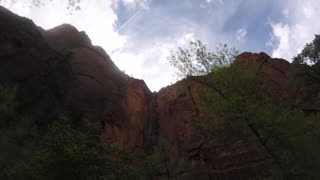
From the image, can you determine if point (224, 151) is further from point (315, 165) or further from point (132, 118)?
point (315, 165)

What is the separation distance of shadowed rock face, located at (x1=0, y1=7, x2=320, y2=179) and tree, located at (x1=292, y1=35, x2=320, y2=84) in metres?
3.12

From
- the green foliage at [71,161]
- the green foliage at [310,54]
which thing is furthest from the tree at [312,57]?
the green foliage at [71,161]

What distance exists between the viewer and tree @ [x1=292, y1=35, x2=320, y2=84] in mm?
36631

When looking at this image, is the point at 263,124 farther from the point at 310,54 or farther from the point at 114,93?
the point at 114,93

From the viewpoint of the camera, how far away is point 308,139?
2550 centimetres

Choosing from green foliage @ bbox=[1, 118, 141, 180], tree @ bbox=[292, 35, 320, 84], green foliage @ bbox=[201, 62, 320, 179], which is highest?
tree @ bbox=[292, 35, 320, 84]

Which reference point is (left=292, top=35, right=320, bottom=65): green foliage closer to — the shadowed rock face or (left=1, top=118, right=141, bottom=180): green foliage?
the shadowed rock face

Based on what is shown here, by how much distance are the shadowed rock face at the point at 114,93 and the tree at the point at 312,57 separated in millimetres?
3121

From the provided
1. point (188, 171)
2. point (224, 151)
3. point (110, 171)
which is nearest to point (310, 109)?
point (224, 151)

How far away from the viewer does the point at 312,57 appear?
3691cm

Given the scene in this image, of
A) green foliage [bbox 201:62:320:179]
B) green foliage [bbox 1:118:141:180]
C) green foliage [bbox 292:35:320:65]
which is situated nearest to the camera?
green foliage [bbox 1:118:141:180]

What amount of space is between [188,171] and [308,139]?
21.2 metres

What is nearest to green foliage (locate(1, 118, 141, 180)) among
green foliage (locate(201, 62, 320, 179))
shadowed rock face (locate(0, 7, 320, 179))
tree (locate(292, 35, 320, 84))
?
green foliage (locate(201, 62, 320, 179))

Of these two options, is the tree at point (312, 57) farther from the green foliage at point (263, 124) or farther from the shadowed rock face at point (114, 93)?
the green foliage at point (263, 124)
